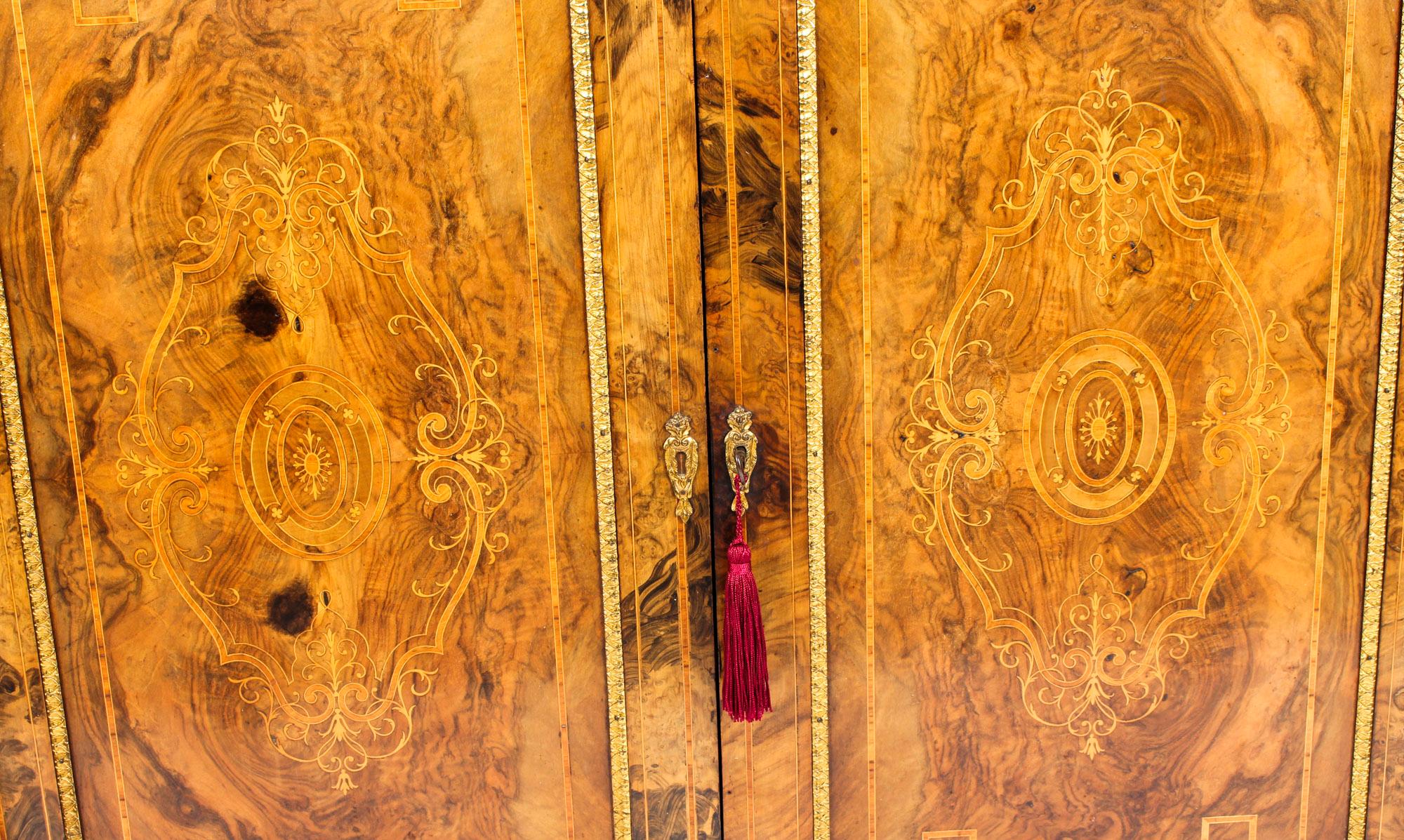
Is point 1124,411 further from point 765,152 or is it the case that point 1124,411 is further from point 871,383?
point 765,152

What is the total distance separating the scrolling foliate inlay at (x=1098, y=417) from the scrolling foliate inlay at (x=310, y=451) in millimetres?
659

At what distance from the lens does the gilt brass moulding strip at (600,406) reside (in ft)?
3.42

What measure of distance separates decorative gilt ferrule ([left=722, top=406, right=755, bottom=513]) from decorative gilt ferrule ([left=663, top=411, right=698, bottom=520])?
47 mm

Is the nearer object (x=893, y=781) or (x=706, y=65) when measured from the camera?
(x=706, y=65)

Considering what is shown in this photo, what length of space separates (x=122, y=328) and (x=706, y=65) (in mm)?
848

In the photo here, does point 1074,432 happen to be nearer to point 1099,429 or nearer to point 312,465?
point 1099,429

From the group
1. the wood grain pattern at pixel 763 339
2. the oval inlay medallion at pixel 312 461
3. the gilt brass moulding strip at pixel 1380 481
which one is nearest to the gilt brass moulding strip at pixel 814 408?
the wood grain pattern at pixel 763 339

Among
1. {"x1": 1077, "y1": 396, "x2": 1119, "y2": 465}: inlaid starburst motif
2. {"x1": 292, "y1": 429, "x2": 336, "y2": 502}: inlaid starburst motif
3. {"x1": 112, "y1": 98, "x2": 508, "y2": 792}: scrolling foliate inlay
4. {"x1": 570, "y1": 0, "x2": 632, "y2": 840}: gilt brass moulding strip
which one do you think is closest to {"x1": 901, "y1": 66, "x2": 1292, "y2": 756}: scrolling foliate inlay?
{"x1": 1077, "y1": 396, "x2": 1119, "y2": 465}: inlaid starburst motif

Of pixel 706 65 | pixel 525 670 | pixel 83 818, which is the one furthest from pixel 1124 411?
pixel 83 818

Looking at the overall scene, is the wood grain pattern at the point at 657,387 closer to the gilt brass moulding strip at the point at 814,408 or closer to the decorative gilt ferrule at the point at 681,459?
the decorative gilt ferrule at the point at 681,459

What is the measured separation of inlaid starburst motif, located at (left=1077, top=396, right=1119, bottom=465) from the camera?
1.10m

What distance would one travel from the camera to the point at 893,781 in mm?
1184

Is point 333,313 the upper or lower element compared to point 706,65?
lower

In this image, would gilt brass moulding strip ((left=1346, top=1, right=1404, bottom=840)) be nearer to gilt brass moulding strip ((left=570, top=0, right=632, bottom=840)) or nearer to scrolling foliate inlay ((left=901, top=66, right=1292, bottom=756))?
scrolling foliate inlay ((left=901, top=66, right=1292, bottom=756))
